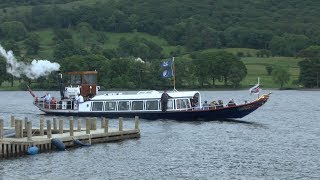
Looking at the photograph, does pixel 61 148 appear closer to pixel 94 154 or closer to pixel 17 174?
pixel 94 154

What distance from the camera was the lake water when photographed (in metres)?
56.0

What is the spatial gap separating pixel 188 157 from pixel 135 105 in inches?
1469

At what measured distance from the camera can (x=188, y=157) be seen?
65.1 m

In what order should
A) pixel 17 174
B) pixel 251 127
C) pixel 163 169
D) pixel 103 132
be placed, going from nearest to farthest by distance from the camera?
pixel 17 174 < pixel 163 169 < pixel 103 132 < pixel 251 127

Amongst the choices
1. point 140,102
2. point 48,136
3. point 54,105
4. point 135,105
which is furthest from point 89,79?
point 48,136

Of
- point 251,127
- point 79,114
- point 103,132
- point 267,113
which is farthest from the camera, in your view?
point 267,113

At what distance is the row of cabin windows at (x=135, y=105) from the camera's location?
9894 centimetres

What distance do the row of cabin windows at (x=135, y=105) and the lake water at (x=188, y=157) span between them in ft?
24.9

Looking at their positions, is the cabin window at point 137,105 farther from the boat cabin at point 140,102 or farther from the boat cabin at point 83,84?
the boat cabin at point 83,84

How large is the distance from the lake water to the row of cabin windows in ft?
24.9

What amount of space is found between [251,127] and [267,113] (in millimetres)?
34555

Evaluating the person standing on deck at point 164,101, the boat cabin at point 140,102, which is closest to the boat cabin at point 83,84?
the boat cabin at point 140,102

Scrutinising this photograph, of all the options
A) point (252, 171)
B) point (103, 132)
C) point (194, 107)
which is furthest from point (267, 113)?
point (252, 171)

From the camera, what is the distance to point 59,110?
110 metres
